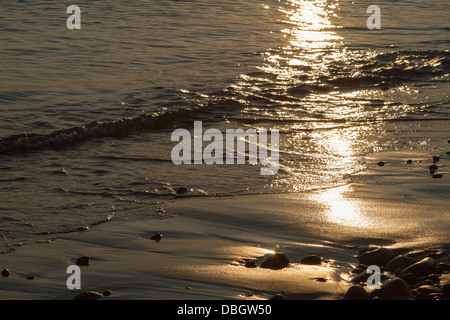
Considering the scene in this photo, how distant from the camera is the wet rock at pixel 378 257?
15.9ft

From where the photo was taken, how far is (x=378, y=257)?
489 centimetres

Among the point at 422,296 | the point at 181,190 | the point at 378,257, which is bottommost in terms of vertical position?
the point at 422,296

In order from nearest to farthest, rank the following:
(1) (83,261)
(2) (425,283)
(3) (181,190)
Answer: (2) (425,283) → (1) (83,261) → (3) (181,190)

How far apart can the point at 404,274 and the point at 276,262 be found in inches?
35.2

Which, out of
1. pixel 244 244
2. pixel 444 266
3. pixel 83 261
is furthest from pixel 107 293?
pixel 444 266

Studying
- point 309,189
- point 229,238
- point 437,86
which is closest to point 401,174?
point 309,189

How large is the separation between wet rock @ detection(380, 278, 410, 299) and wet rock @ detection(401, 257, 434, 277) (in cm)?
36

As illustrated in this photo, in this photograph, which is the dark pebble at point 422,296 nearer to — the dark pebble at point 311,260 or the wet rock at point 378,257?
the wet rock at point 378,257

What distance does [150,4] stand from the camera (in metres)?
19.5

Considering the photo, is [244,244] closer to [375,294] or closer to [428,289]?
[375,294]

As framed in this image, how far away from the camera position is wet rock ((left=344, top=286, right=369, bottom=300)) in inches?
162

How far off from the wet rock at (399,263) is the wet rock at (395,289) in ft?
1.65

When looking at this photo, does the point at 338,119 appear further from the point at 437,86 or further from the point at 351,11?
the point at 351,11

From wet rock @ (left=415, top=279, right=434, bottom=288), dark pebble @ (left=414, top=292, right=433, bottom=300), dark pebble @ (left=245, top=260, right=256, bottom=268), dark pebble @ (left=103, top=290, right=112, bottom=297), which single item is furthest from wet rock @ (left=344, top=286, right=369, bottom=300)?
dark pebble @ (left=103, top=290, right=112, bottom=297)
